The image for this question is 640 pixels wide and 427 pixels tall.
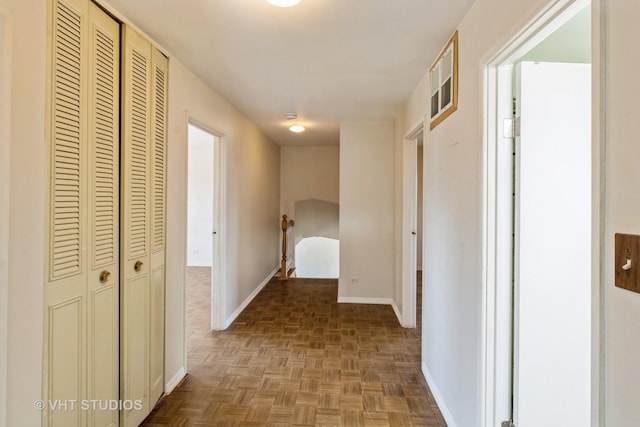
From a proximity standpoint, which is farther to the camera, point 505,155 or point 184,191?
point 184,191

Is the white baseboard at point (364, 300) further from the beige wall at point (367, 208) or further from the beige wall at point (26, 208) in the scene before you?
the beige wall at point (26, 208)

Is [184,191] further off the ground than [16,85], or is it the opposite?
[16,85]

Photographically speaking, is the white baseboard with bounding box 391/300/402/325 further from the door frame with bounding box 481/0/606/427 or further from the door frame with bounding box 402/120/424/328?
the door frame with bounding box 481/0/606/427

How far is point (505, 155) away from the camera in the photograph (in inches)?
56.7

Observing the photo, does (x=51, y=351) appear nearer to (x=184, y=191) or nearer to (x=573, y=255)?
(x=184, y=191)

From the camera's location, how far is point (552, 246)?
142 cm

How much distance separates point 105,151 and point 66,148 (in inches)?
9.4

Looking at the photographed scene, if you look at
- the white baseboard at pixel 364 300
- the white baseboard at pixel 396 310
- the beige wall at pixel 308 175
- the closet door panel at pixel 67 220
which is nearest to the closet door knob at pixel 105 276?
the closet door panel at pixel 67 220

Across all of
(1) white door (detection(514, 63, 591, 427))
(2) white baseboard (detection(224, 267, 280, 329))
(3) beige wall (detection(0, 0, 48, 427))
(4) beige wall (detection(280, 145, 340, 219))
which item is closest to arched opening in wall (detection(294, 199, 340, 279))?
(4) beige wall (detection(280, 145, 340, 219))

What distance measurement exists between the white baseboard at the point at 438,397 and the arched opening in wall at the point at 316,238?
3.95m

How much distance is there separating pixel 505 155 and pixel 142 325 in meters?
2.17
